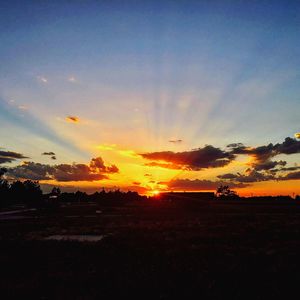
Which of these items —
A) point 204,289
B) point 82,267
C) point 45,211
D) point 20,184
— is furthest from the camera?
point 20,184

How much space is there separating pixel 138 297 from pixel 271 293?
3.29 m

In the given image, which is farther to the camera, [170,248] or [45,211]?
[45,211]

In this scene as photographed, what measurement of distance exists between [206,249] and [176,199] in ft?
212

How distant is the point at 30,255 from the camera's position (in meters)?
12.9

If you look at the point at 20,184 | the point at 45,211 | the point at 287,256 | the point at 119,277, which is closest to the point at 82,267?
the point at 119,277

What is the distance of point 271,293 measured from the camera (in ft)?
25.7

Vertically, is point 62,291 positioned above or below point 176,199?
below

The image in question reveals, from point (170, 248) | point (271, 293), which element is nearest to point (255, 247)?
point (170, 248)

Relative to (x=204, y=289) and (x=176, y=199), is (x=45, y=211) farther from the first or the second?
(x=204, y=289)

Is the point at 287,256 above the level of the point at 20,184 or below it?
below

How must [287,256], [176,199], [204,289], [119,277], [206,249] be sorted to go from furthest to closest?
[176,199] → [206,249] → [287,256] → [119,277] → [204,289]

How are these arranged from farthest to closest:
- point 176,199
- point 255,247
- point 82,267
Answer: point 176,199
point 255,247
point 82,267

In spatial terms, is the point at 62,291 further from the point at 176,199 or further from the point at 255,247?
the point at 176,199

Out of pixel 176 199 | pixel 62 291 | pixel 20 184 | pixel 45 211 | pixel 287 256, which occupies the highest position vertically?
pixel 20 184
